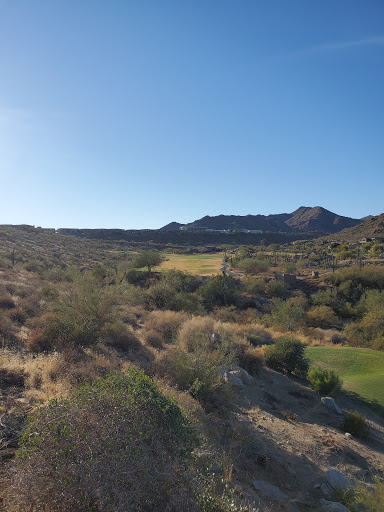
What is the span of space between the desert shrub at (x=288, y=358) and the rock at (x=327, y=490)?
20.0 feet

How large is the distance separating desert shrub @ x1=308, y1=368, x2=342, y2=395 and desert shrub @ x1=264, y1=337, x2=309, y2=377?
4.04 ft

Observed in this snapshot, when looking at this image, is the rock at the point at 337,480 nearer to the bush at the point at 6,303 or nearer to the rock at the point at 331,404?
the rock at the point at 331,404

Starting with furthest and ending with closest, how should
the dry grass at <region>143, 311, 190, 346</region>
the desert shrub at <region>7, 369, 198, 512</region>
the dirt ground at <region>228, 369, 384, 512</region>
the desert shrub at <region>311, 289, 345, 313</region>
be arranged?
the desert shrub at <region>311, 289, 345, 313</region> < the dry grass at <region>143, 311, 190, 346</region> < the dirt ground at <region>228, 369, 384, 512</region> < the desert shrub at <region>7, 369, 198, 512</region>

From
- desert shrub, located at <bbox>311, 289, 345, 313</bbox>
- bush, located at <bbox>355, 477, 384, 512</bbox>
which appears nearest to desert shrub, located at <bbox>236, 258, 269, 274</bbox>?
desert shrub, located at <bbox>311, 289, 345, 313</bbox>

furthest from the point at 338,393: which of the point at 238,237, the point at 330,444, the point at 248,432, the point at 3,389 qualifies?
the point at 238,237

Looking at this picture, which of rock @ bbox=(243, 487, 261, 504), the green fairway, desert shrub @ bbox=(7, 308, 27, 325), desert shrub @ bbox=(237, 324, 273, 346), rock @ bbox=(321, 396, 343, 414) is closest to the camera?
rock @ bbox=(243, 487, 261, 504)

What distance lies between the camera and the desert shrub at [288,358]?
11391mm

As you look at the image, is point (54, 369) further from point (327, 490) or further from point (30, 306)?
point (30, 306)

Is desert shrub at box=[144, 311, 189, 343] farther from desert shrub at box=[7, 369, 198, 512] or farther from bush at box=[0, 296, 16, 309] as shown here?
desert shrub at box=[7, 369, 198, 512]

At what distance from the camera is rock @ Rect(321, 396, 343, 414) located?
351 inches

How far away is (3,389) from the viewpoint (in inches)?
240

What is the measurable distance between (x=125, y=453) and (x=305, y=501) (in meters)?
3.82

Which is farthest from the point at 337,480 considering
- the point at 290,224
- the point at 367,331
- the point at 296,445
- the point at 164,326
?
the point at 290,224

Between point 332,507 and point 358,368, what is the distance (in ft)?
28.1
